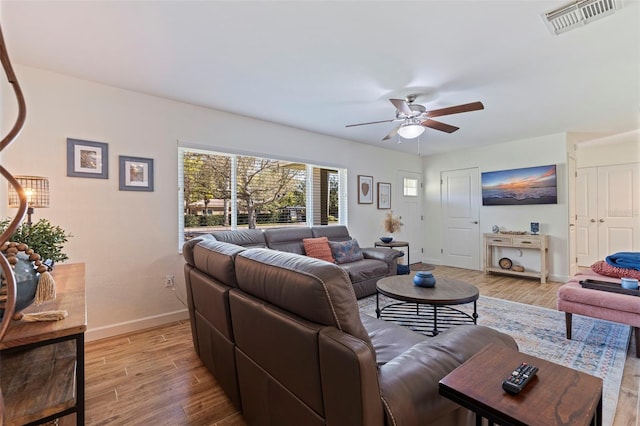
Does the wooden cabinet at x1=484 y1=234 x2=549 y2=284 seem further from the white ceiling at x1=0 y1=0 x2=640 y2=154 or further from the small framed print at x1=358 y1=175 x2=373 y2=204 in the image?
the small framed print at x1=358 y1=175 x2=373 y2=204

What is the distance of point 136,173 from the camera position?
3.05m

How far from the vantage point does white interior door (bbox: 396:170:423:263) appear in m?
6.18

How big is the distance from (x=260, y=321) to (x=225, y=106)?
292 cm

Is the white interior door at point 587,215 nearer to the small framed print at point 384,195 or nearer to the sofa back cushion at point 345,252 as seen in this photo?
the small framed print at point 384,195

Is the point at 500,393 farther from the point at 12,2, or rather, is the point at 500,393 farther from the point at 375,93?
the point at 12,2

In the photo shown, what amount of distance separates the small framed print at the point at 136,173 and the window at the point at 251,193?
0.33 metres

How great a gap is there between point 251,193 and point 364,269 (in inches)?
74.1

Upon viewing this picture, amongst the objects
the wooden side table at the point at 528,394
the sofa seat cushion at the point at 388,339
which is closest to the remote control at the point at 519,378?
the wooden side table at the point at 528,394

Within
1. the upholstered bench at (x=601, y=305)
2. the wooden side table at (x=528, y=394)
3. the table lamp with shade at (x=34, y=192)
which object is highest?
the table lamp with shade at (x=34, y=192)

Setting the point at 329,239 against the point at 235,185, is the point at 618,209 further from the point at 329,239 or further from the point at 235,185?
the point at 235,185

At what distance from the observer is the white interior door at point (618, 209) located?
17.1 ft

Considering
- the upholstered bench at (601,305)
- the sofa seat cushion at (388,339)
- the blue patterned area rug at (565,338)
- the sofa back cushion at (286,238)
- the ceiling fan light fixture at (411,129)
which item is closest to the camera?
the sofa seat cushion at (388,339)

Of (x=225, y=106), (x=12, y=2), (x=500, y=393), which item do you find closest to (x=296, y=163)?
(x=225, y=106)

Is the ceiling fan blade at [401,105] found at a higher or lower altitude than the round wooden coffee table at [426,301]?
higher
